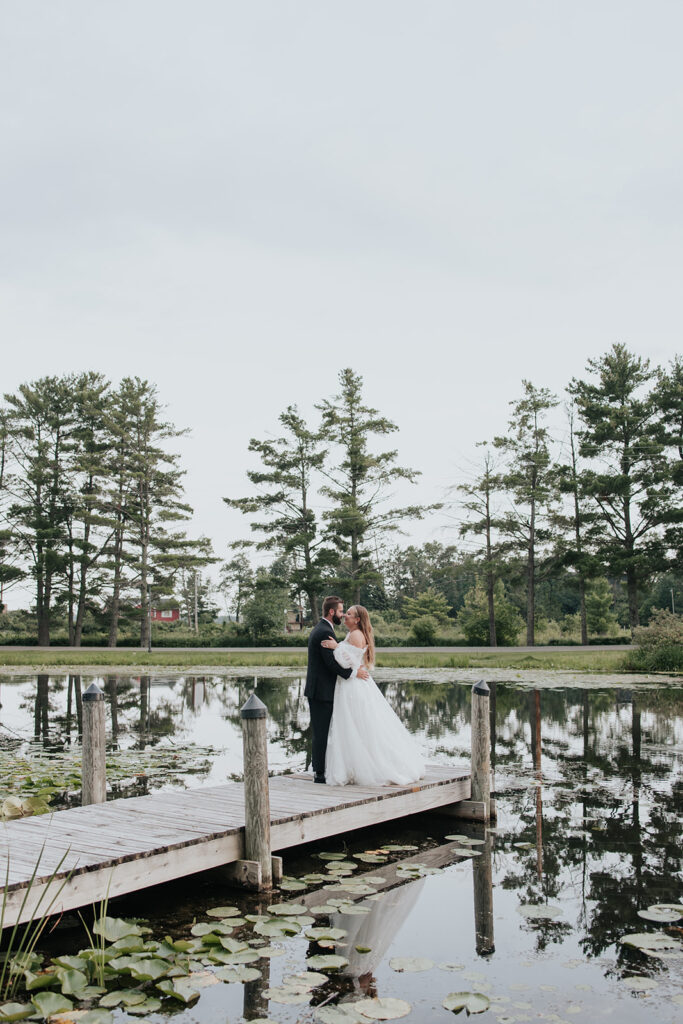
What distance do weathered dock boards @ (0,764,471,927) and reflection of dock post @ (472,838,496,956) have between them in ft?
3.47

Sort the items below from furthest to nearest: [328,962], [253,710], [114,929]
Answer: [253,710] → [114,929] → [328,962]

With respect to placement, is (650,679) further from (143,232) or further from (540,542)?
(540,542)

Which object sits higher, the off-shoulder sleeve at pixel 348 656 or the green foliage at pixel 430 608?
the off-shoulder sleeve at pixel 348 656

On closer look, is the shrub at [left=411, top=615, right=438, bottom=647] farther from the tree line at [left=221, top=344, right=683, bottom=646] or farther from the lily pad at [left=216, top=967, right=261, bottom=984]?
the lily pad at [left=216, top=967, right=261, bottom=984]

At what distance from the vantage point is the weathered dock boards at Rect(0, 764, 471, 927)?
5.21 metres

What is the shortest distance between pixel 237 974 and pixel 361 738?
3816 mm

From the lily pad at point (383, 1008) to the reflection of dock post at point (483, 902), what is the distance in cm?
108

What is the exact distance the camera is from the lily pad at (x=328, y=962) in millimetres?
4694

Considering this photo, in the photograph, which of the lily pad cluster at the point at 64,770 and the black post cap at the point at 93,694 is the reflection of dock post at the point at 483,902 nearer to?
the black post cap at the point at 93,694

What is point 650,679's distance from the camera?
2280 centimetres

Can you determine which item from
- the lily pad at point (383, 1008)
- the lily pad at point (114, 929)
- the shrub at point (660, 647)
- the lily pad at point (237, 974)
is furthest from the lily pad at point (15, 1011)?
the shrub at point (660, 647)

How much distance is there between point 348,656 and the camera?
8.27 m

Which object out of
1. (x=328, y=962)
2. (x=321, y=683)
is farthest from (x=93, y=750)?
(x=328, y=962)

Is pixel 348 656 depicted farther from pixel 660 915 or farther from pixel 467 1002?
pixel 467 1002
